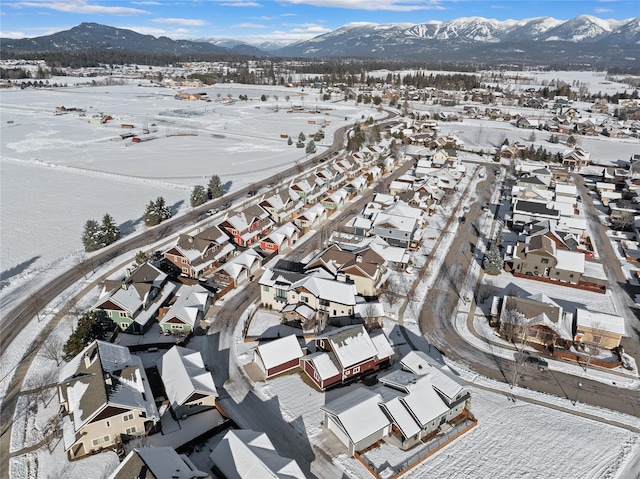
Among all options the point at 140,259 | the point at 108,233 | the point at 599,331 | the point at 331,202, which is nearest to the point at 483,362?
the point at 599,331

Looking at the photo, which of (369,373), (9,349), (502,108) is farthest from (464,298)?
(502,108)

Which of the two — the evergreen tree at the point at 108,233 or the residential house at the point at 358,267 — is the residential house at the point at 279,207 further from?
the evergreen tree at the point at 108,233

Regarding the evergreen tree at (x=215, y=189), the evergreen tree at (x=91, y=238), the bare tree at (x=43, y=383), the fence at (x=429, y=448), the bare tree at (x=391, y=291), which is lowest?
the fence at (x=429, y=448)

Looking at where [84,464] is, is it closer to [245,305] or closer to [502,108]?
[245,305]

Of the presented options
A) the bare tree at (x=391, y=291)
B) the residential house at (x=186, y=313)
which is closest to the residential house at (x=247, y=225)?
the residential house at (x=186, y=313)

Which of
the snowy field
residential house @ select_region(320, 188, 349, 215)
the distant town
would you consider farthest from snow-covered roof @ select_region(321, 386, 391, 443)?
residential house @ select_region(320, 188, 349, 215)

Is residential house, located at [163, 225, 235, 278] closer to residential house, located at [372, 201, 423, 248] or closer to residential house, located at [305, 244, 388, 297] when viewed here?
residential house, located at [305, 244, 388, 297]
